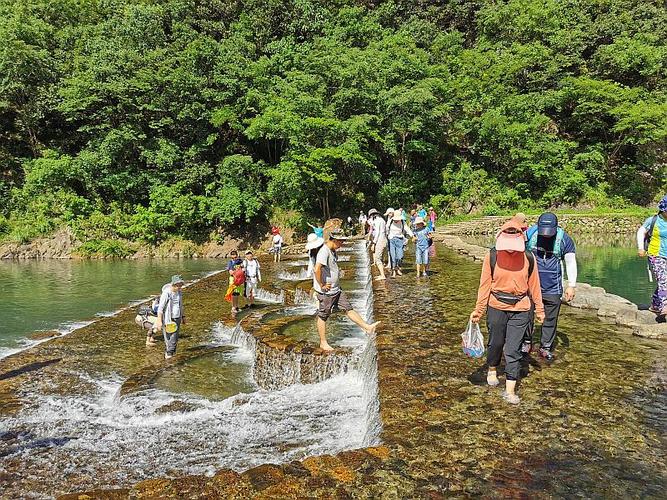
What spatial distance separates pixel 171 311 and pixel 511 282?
23.4 ft

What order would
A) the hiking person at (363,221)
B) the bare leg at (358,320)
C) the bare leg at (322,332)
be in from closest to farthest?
the bare leg at (358,320) < the bare leg at (322,332) < the hiking person at (363,221)

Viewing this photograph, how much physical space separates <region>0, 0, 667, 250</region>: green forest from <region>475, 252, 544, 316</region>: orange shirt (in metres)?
25.4

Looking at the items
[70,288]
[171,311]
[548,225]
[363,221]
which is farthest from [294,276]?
[363,221]

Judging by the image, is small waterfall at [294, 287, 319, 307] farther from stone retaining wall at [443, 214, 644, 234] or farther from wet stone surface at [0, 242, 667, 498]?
stone retaining wall at [443, 214, 644, 234]

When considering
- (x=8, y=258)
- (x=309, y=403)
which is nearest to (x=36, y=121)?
(x=8, y=258)

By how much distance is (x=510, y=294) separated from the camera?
16.9ft

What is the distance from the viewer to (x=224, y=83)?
32750mm

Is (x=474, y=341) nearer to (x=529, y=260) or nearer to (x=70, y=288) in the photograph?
(x=529, y=260)

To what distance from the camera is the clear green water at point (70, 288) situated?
591 inches

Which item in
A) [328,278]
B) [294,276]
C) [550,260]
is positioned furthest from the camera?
[294,276]

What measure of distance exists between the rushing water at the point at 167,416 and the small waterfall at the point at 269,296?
3.78 metres

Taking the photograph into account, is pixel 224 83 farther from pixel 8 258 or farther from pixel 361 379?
pixel 361 379

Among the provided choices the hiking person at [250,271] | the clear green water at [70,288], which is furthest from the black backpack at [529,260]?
the clear green water at [70,288]

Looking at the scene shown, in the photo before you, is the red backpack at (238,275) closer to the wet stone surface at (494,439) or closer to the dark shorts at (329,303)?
the dark shorts at (329,303)
